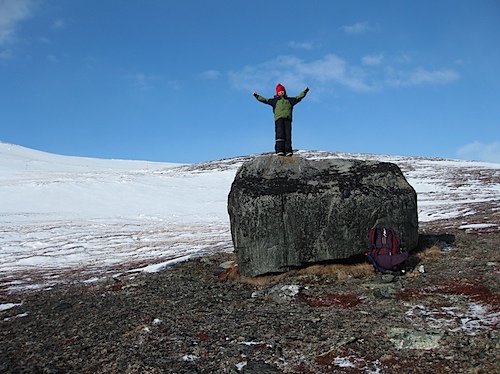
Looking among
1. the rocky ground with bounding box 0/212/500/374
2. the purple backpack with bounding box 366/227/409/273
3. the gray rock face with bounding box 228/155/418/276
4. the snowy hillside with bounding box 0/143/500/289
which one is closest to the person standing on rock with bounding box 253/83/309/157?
the gray rock face with bounding box 228/155/418/276

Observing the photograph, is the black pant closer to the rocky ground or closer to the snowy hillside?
the rocky ground

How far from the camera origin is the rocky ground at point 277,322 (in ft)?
21.9

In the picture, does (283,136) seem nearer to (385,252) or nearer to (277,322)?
(385,252)

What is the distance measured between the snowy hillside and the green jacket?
6.79m

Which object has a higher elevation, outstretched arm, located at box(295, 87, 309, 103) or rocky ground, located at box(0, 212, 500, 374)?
outstretched arm, located at box(295, 87, 309, 103)

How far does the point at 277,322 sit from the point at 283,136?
257 inches

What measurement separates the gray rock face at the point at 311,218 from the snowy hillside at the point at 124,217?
15.3 feet

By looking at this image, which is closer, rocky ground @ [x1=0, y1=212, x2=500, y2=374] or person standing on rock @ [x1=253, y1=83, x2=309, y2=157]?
rocky ground @ [x1=0, y1=212, x2=500, y2=374]

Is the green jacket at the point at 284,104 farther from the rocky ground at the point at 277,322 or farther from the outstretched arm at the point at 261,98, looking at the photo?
the rocky ground at the point at 277,322

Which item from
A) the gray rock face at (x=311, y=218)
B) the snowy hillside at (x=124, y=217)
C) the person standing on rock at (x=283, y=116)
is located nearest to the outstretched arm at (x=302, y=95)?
the person standing on rock at (x=283, y=116)

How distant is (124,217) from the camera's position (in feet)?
119

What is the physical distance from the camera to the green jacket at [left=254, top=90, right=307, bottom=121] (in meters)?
13.1

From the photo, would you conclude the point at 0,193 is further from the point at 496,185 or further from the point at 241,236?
the point at 496,185

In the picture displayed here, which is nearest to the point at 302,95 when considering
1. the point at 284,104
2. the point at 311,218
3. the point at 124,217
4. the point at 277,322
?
the point at 284,104
